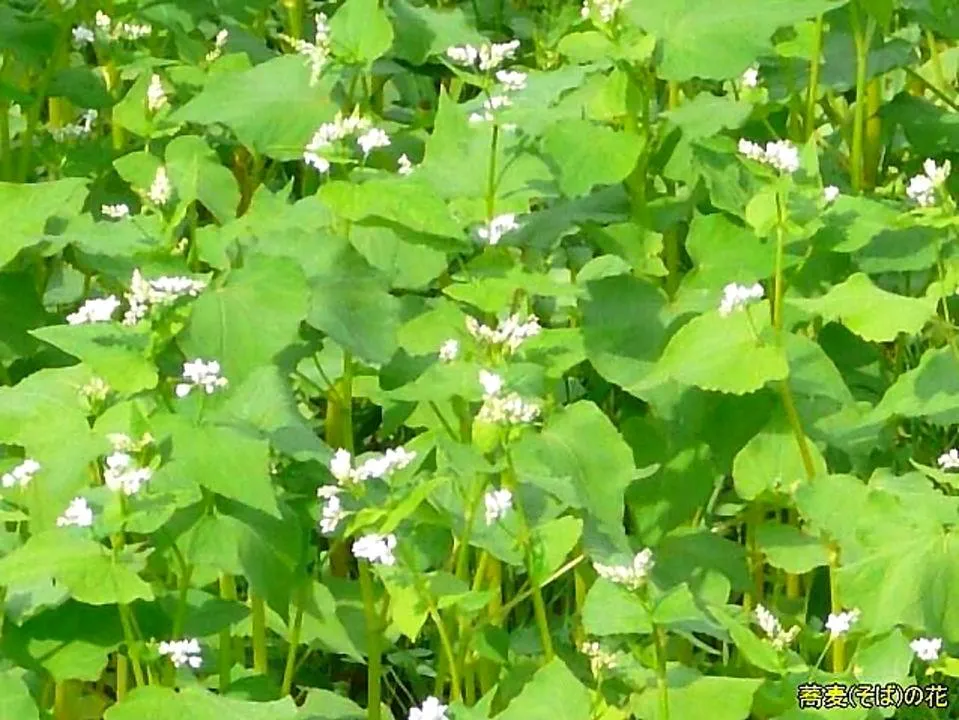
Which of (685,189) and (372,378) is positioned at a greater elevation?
(685,189)

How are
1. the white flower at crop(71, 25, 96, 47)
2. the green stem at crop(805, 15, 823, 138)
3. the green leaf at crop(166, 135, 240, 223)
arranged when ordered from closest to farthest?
the green leaf at crop(166, 135, 240, 223) → the green stem at crop(805, 15, 823, 138) → the white flower at crop(71, 25, 96, 47)

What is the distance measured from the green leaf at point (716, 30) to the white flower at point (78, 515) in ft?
2.20

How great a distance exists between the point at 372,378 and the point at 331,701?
321 mm

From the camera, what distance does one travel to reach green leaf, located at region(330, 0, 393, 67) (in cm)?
174

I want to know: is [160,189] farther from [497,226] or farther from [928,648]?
[928,648]

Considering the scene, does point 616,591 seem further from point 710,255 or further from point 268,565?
point 710,255

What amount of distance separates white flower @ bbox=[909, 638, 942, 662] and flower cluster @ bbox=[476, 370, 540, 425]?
0.35 metres

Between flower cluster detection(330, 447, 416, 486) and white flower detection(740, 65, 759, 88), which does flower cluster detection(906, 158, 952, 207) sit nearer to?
white flower detection(740, 65, 759, 88)

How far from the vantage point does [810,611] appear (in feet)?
6.04

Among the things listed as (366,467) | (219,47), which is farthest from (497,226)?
(219,47)

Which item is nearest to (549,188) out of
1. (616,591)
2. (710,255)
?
(710,255)

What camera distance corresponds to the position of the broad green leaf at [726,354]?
154cm

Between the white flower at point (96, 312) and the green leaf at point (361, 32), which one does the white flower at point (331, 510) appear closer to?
the white flower at point (96, 312)

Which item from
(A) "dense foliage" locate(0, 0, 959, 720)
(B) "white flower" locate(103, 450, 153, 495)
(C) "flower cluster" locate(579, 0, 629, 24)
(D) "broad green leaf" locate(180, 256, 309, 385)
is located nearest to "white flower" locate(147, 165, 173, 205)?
(A) "dense foliage" locate(0, 0, 959, 720)
